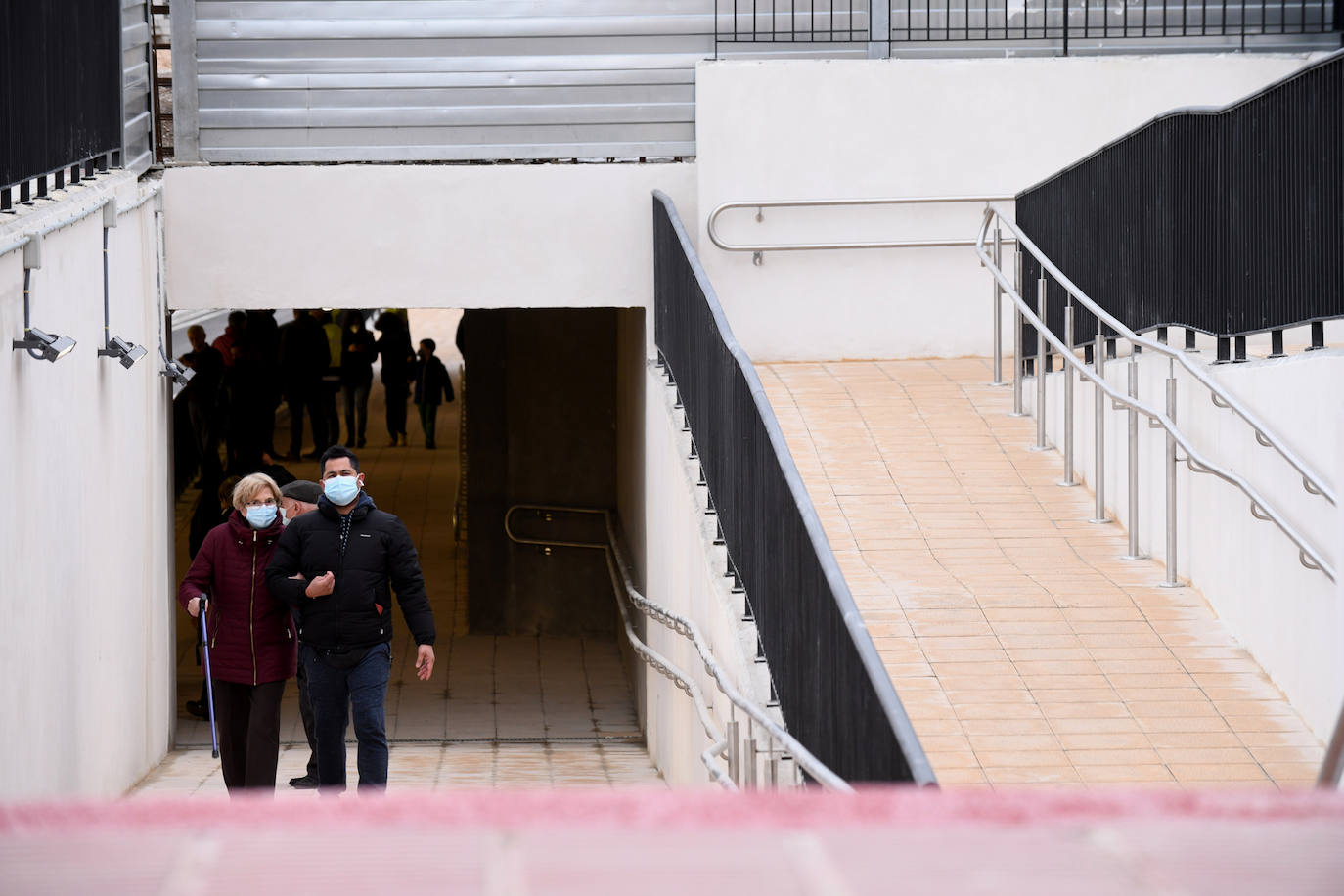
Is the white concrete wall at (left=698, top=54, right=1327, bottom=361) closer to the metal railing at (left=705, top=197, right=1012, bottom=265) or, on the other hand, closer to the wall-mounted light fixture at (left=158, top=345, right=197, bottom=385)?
the metal railing at (left=705, top=197, right=1012, bottom=265)

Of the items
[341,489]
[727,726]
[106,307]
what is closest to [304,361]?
[106,307]

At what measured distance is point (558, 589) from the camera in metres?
15.1

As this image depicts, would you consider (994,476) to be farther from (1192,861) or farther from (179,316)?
(179,316)

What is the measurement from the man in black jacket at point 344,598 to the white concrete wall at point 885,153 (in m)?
5.05

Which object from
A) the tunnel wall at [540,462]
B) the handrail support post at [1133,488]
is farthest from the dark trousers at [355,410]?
the handrail support post at [1133,488]

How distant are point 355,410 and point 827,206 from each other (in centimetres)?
1228

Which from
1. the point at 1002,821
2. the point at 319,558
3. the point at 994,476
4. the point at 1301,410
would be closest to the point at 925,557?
the point at 994,476

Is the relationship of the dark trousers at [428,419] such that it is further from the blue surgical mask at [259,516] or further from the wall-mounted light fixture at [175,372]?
the blue surgical mask at [259,516]

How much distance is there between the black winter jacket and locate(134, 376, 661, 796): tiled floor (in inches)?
81.0

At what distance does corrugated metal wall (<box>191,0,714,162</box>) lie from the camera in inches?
441

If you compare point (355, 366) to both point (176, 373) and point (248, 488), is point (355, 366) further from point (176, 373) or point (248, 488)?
point (248, 488)

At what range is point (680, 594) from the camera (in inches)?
348

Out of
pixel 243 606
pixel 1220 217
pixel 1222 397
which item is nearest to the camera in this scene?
pixel 1222 397

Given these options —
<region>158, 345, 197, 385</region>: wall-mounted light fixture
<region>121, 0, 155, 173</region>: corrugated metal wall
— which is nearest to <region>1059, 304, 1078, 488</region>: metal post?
<region>158, 345, 197, 385</region>: wall-mounted light fixture
